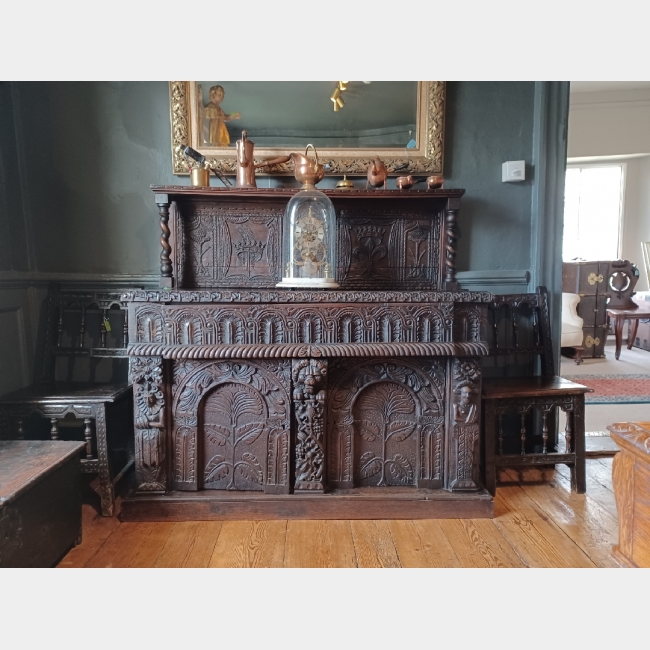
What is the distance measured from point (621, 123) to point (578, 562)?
237 inches

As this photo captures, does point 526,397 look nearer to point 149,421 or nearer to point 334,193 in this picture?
point 334,193

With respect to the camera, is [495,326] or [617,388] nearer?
[495,326]

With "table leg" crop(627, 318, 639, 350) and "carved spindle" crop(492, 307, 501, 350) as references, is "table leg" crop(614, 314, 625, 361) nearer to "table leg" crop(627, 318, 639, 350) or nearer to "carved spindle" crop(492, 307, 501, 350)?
"table leg" crop(627, 318, 639, 350)

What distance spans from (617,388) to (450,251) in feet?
8.88

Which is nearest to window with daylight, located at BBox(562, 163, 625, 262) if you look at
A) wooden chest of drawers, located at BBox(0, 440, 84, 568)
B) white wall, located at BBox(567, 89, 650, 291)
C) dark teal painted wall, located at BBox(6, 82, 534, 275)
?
white wall, located at BBox(567, 89, 650, 291)

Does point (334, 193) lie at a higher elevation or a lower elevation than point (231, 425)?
higher

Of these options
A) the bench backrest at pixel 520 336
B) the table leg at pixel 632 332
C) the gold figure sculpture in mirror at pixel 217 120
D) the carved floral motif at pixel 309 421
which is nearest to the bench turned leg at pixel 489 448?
the bench backrest at pixel 520 336

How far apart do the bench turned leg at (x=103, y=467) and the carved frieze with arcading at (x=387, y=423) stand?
3.19 feet

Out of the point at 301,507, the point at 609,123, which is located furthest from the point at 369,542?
the point at 609,123

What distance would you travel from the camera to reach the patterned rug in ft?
12.1

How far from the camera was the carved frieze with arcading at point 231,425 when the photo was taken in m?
1.98

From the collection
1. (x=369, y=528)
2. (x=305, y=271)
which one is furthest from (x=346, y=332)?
(x=369, y=528)

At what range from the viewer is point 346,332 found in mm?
1928

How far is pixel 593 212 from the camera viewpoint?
22.1 feet
